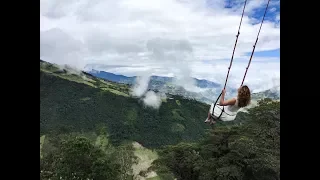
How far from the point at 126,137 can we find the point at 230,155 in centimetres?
108

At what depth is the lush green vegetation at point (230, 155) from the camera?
12.9ft

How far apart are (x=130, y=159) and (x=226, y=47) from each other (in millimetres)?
1477

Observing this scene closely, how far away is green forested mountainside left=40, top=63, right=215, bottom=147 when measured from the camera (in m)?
3.94

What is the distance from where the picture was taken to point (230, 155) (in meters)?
3.98

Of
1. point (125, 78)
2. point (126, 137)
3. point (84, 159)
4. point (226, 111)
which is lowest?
point (84, 159)

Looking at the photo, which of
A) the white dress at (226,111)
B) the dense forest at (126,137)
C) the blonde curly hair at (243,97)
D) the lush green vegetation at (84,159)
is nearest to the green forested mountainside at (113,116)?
the dense forest at (126,137)

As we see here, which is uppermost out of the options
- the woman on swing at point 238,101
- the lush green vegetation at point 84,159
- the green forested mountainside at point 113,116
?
the woman on swing at point 238,101

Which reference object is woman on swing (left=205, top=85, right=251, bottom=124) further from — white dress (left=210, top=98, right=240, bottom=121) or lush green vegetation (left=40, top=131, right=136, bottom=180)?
lush green vegetation (left=40, top=131, right=136, bottom=180)

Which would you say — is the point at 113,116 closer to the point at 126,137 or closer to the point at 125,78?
the point at 126,137

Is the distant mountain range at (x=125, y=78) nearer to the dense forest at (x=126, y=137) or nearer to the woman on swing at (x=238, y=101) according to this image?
the dense forest at (x=126, y=137)

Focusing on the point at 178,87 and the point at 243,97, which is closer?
the point at 243,97

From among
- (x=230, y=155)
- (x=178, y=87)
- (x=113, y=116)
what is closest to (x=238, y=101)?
(x=178, y=87)

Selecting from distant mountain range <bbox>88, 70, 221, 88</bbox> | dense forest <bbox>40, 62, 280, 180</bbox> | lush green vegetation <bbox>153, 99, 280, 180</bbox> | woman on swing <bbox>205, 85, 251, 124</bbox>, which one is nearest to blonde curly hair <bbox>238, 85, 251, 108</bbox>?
woman on swing <bbox>205, 85, 251, 124</bbox>
